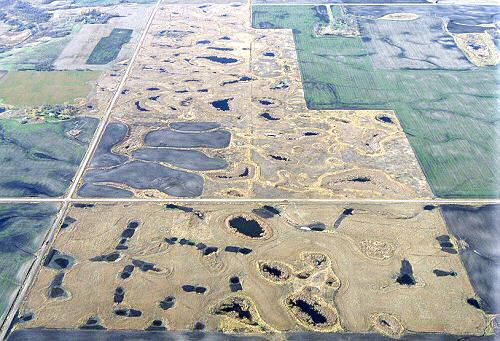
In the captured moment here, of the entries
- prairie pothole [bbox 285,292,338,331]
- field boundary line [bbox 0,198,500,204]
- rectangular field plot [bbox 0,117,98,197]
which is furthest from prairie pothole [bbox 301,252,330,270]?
rectangular field plot [bbox 0,117,98,197]

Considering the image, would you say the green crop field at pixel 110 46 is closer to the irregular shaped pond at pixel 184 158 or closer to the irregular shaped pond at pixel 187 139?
the irregular shaped pond at pixel 187 139

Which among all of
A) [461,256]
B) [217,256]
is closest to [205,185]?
[217,256]

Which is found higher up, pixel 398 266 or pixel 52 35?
pixel 52 35

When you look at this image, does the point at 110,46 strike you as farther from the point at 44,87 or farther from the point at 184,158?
the point at 184,158

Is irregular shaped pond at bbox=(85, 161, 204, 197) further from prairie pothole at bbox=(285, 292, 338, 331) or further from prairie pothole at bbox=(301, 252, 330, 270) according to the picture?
prairie pothole at bbox=(285, 292, 338, 331)

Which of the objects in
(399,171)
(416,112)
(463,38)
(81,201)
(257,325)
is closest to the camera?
(257,325)

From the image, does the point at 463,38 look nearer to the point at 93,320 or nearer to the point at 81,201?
the point at 81,201

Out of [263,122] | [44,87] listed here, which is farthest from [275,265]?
[44,87]

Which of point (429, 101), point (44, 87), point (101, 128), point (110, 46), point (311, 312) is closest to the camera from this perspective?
point (311, 312)
